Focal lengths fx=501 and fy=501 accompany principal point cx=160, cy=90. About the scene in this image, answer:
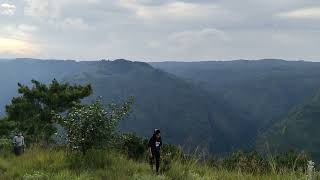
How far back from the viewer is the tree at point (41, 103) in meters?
48.2

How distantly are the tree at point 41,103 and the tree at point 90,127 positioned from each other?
33.3 meters

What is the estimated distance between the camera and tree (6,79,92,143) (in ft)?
158

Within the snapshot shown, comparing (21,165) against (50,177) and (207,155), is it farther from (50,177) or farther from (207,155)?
(207,155)

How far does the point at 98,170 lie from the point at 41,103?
4009 cm

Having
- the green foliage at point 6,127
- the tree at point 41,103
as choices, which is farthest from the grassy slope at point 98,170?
the green foliage at point 6,127

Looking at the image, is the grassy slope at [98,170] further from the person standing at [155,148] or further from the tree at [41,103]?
the tree at [41,103]

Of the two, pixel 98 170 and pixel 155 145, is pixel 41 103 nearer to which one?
pixel 155 145

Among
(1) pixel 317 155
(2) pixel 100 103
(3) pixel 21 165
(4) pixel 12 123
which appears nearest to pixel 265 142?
(2) pixel 100 103

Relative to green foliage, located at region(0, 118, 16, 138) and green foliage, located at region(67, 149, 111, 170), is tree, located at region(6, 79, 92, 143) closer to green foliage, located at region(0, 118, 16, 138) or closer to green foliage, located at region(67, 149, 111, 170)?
green foliage, located at region(0, 118, 16, 138)

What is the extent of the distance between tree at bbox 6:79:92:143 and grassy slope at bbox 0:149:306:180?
33348 millimetres

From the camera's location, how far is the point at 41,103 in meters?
51.4

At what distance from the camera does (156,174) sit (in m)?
12.5

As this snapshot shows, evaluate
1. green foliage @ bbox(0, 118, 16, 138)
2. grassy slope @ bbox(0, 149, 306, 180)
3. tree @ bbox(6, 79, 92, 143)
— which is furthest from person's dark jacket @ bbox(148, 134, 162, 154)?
green foliage @ bbox(0, 118, 16, 138)

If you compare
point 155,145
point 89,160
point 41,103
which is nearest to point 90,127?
point 89,160
